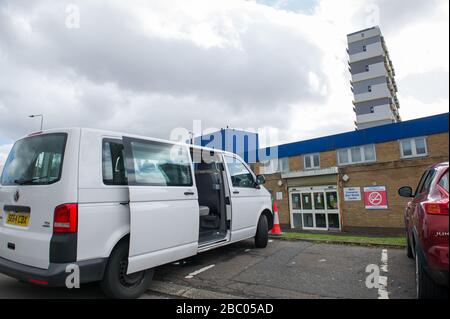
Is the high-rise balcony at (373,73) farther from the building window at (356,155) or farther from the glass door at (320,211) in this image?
the glass door at (320,211)

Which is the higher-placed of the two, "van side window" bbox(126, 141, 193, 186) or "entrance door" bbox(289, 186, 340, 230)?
"van side window" bbox(126, 141, 193, 186)

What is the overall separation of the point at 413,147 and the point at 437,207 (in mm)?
17430

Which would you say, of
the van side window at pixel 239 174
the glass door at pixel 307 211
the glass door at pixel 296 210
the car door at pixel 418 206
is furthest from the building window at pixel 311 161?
the car door at pixel 418 206

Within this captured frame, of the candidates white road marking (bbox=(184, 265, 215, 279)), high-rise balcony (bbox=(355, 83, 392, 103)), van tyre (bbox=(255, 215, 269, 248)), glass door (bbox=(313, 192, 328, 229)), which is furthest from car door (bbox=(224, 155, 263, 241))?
high-rise balcony (bbox=(355, 83, 392, 103))

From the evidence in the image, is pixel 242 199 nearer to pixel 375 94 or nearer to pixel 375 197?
pixel 375 197

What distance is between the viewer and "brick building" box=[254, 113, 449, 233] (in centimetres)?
1702

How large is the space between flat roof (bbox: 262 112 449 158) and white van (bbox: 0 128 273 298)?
15.8 m

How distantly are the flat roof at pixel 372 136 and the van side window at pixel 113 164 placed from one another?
1633 cm

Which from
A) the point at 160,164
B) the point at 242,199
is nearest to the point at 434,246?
the point at 160,164

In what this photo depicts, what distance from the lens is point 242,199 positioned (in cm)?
578

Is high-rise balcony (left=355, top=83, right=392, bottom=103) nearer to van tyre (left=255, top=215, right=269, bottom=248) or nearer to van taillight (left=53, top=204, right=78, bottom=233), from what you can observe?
van tyre (left=255, top=215, right=269, bottom=248)
